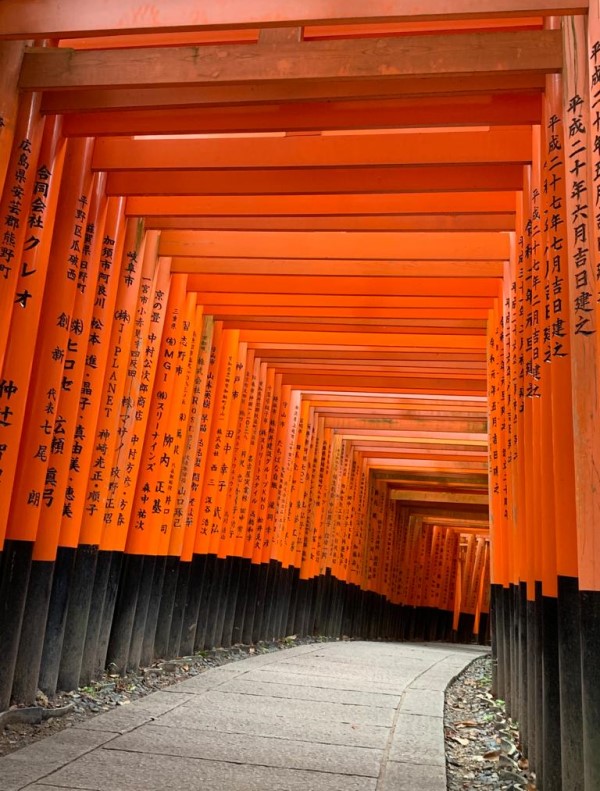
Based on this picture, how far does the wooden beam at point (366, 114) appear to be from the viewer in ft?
15.5

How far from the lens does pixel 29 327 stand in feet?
16.0

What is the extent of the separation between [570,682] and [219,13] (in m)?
3.54

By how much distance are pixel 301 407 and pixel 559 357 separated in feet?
26.2

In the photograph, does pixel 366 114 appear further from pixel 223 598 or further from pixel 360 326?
pixel 223 598

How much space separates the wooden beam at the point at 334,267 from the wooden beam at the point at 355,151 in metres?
1.85

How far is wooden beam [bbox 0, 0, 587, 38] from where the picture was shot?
12.8 ft

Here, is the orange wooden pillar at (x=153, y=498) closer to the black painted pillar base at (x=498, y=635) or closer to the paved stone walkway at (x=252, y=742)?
the paved stone walkway at (x=252, y=742)

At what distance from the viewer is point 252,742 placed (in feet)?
14.1

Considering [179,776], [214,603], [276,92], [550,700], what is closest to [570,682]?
[550,700]

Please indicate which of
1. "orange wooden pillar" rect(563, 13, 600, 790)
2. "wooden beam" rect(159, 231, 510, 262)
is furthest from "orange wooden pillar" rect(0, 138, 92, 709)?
"orange wooden pillar" rect(563, 13, 600, 790)

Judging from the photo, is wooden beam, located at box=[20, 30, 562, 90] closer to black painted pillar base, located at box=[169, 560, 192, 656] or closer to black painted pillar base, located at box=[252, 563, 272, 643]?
black painted pillar base, located at box=[169, 560, 192, 656]

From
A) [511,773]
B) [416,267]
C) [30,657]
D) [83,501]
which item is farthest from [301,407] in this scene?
[511,773]

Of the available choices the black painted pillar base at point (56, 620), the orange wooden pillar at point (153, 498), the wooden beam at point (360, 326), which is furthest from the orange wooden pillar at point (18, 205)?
the wooden beam at point (360, 326)

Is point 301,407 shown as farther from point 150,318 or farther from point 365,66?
point 365,66
